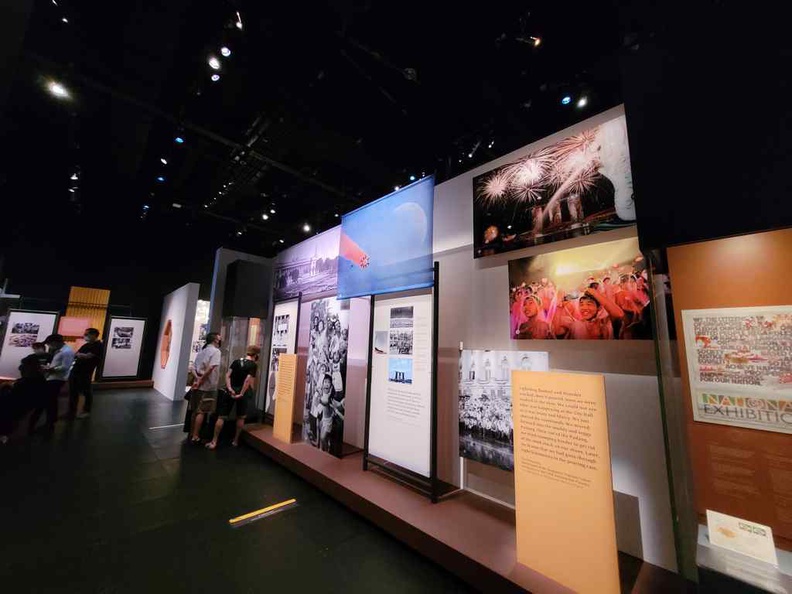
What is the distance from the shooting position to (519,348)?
2.64 m

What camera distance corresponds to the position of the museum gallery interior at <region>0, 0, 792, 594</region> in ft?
5.04

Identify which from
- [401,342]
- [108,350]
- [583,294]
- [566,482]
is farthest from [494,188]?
[108,350]

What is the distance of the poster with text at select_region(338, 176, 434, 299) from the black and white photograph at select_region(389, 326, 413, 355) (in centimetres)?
46

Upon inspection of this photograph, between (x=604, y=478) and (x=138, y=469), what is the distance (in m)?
4.82

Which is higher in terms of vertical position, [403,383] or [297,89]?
[297,89]

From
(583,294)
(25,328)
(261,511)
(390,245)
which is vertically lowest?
(261,511)

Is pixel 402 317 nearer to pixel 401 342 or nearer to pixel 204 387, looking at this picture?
pixel 401 342

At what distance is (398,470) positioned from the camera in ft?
10.2

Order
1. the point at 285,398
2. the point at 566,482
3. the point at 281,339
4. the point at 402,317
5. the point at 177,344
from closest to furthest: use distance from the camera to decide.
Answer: the point at 566,482 → the point at 402,317 → the point at 285,398 → the point at 281,339 → the point at 177,344

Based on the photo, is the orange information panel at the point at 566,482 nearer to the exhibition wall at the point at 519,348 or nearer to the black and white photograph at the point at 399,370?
the exhibition wall at the point at 519,348

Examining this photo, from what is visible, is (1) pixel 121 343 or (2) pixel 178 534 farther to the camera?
(1) pixel 121 343

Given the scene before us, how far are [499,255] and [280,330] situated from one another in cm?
445

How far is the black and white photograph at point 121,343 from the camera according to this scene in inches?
406

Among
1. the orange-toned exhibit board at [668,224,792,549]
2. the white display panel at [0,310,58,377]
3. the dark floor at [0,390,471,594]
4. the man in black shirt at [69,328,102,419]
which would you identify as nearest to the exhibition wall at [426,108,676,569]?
the orange-toned exhibit board at [668,224,792,549]
